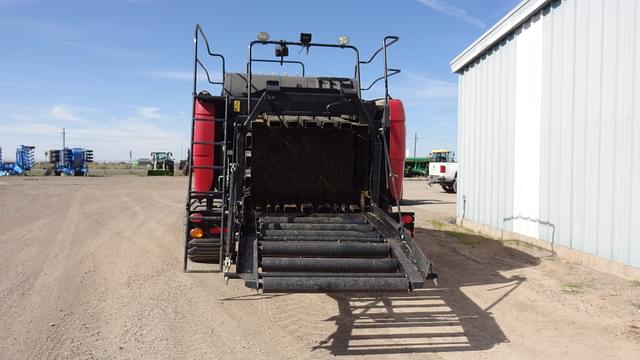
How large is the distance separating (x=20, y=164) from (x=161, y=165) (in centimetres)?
1144

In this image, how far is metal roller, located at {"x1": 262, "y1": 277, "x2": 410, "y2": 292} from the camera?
462 cm

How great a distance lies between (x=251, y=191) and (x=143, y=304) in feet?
8.16

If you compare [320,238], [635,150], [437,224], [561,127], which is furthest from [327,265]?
[437,224]

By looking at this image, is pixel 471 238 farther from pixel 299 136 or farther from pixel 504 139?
pixel 299 136

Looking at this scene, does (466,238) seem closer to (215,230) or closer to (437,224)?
(437,224)

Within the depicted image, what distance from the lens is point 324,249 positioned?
18.2 ft

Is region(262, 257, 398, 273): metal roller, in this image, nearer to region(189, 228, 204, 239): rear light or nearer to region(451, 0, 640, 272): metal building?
region(189, 228, 204, 239): rear light

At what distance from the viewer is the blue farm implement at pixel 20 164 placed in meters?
41.7

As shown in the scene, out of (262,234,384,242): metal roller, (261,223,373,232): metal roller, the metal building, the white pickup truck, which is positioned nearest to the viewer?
(262,234,384,242): metal roller

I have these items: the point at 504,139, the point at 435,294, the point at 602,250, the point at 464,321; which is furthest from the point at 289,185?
the point at 504,139

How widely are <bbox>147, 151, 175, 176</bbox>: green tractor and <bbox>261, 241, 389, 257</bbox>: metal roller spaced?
41209 millimetres

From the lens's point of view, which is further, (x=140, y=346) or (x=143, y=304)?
(x=143, y=304)

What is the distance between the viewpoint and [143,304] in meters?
5.77

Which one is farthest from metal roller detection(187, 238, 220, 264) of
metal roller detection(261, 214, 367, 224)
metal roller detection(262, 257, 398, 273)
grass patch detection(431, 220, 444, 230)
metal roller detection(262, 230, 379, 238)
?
grass patch detection(431, 220, 444, 230)
